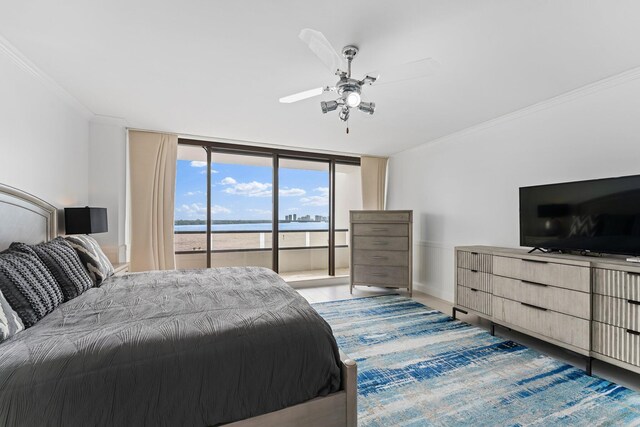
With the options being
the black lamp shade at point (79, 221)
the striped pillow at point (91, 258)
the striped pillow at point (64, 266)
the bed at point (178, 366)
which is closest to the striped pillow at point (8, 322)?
the bed at point (178, 366)

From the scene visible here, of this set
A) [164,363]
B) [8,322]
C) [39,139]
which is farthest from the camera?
[39,139]

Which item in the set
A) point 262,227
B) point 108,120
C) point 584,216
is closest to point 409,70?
point 584,216

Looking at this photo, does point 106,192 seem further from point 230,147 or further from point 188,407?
point 188,407

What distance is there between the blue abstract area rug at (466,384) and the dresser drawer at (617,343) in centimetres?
22

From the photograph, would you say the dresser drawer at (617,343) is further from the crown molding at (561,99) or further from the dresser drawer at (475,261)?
the crown molding at (561,99)

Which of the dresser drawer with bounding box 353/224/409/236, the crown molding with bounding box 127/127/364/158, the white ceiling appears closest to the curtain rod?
the crown molding with bounding box 127/127/364/158

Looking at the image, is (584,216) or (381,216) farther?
(381,216)

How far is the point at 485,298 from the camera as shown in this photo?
306 centimetres

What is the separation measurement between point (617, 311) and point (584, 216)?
781mm

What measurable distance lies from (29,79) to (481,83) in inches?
149

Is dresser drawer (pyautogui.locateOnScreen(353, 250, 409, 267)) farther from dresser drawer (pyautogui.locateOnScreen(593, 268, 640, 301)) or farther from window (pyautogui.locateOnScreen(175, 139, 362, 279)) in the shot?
dresser drawer (pyautogui.locateOnScreen(593, 268, 640, 301))

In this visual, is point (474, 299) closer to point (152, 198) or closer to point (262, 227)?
point (262, 227)

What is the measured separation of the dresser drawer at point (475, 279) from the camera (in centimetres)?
303

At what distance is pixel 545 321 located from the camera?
2488 mm
